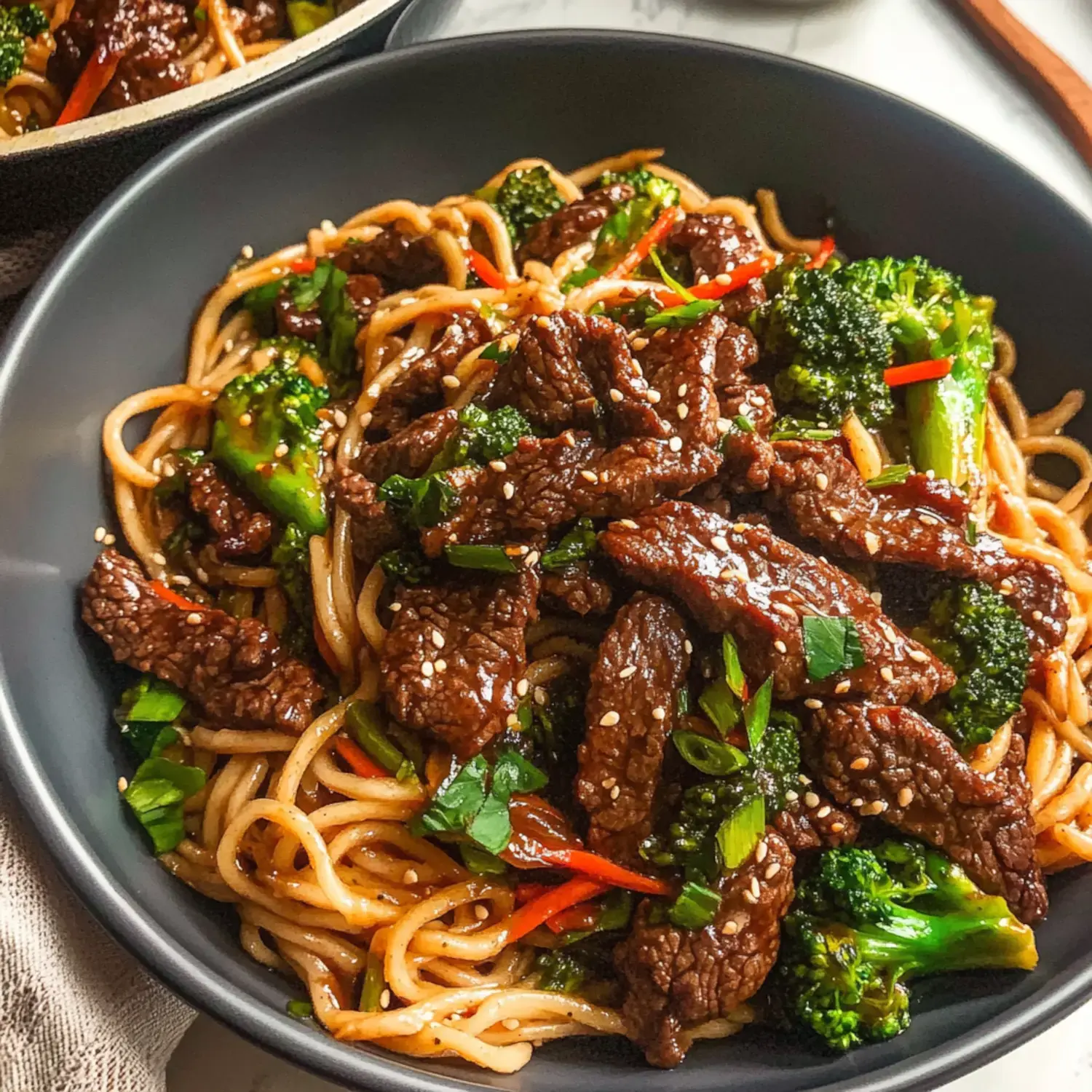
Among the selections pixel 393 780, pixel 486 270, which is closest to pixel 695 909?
pixel 393 780

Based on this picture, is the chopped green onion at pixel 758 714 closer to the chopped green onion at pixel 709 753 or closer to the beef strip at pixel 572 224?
the chopped green onion at pixel 709 753

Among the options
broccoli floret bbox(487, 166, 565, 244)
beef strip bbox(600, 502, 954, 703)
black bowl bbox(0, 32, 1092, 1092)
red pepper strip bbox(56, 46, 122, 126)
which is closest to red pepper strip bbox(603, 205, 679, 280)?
broccoli floret bbox(487, 166, 565, 244)

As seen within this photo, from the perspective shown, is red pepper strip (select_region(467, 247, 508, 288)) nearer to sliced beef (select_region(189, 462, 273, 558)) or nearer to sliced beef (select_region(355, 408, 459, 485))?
sliced beef (select_region(355, 408, 459, 485))

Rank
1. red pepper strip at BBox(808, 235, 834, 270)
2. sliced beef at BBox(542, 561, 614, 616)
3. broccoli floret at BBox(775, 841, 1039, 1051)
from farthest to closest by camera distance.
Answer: red pepper strip at BBox(808, 235, 834, 270)
sliced beef at BBox(542, 561, 614, 616)
broccoli floret at BBox(775, 841, 1039, 1051)

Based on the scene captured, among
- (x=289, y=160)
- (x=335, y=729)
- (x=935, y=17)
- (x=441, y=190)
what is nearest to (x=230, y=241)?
(x=289, y=160)

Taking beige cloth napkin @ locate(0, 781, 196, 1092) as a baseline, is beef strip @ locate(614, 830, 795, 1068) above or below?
above

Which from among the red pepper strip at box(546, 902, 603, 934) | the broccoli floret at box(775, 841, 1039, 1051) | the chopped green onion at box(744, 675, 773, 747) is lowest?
the red pepper strip at box(546, 902, 603, 934)

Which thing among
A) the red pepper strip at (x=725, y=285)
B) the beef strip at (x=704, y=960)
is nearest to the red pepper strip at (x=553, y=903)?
the beef strip at (x=704, y=960)
